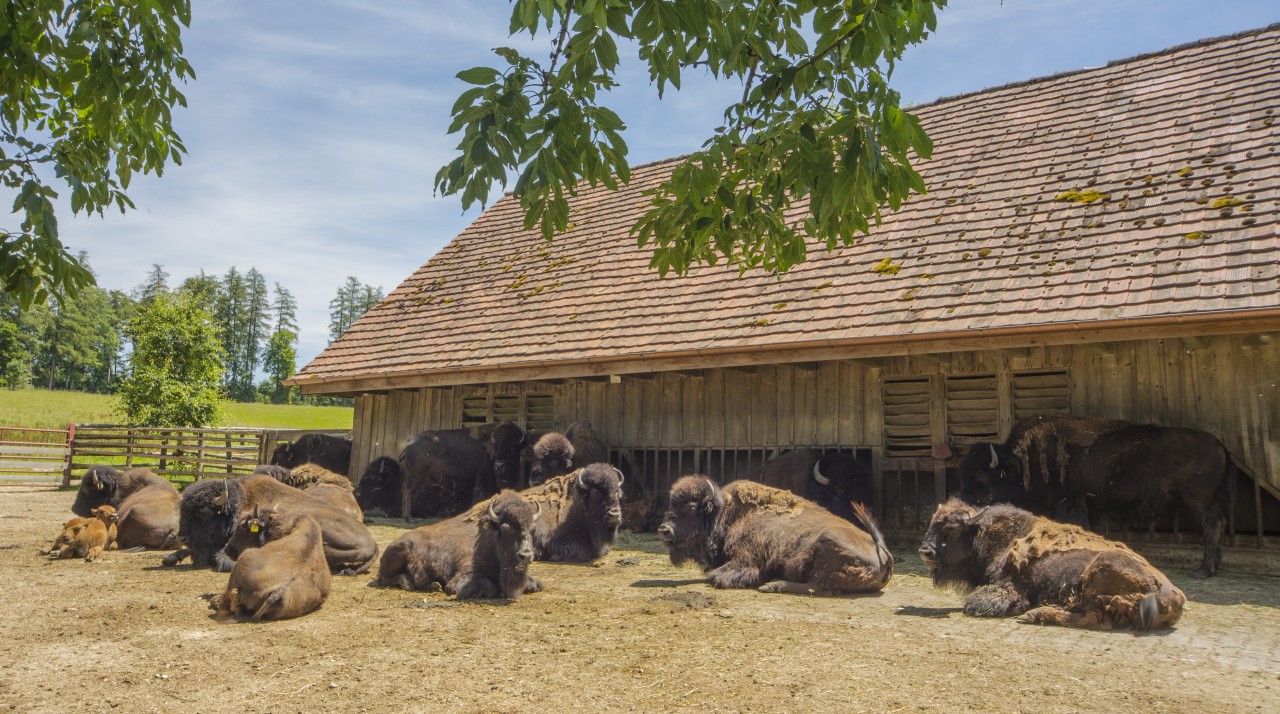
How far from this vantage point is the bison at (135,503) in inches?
443

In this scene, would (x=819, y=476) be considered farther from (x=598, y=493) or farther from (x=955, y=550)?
(x=955, y=550)

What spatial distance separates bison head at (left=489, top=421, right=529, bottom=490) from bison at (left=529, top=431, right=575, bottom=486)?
60.8 inches

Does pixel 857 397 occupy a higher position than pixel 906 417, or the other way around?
pixel 857 397

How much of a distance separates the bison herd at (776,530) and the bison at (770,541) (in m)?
0.02

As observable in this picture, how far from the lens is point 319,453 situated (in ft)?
62.8

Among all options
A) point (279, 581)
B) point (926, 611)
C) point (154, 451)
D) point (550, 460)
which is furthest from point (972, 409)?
point (154, 451)

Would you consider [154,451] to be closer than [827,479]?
No

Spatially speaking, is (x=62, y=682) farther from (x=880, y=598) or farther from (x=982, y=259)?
(x=982, y=259)

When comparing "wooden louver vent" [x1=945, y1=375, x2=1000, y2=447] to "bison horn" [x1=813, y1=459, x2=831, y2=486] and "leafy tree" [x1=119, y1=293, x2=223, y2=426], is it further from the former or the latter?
A: "leafy tree" [x1=119, y1=293, x2=223, y2=426]

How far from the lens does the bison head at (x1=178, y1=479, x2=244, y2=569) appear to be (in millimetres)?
9594

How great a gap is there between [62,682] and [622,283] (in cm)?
1149

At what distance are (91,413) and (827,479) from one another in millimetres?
58336

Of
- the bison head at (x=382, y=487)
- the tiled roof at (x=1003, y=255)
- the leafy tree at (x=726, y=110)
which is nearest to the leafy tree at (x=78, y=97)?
the leafy tree at (x=726, y=110)

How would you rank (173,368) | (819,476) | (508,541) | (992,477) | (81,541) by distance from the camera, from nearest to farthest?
(508,541)
(992,477)
(81,541)
(819,476)
(173,368)
